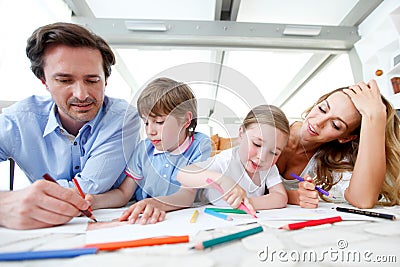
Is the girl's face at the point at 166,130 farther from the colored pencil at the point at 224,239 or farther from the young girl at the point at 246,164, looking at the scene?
the colored pencil at the point at 224,239

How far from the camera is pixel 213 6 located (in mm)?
1267

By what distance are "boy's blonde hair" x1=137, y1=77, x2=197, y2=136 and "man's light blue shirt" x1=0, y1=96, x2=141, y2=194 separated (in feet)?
0.51

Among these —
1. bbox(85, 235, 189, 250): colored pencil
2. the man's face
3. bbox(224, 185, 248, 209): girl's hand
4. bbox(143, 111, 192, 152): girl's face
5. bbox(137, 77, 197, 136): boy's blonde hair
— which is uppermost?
the man's face

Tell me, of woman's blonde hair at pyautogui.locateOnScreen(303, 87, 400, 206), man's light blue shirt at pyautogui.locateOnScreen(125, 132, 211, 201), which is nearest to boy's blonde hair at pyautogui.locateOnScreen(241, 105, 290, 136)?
man's light blue shirt at pyautogui.locateOnScreen(125, 132, 211, 201)

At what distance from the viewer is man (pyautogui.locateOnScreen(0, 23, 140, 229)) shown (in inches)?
25.6

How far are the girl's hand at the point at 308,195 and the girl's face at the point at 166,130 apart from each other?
1.12 feet

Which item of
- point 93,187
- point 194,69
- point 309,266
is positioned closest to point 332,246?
point 309,266

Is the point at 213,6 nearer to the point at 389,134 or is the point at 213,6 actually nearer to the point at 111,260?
the point at 389,134

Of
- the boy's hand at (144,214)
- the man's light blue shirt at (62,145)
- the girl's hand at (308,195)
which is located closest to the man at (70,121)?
the man's light blue shirt at (62,145)

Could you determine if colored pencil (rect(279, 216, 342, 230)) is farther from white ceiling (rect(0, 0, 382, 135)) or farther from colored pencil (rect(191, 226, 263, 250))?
white ceiling (rect(0, 0, 382, 135))

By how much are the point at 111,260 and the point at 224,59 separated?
1547 millimetres

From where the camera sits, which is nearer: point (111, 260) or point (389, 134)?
point (111, 260)

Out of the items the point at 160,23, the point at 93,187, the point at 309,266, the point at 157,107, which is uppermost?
the point at 160,23

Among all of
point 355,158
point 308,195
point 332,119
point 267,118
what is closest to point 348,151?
point 355,158
